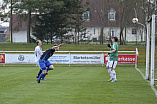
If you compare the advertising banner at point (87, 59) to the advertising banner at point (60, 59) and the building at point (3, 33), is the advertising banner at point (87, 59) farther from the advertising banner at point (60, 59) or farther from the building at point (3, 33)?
the building at point (3, 33)

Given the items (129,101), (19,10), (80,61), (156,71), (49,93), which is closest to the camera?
(129,101)

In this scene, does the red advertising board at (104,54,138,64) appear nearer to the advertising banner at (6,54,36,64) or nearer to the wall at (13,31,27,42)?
the advertising banner at (6,54,36,64)

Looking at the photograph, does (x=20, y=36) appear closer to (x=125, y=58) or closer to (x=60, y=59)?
(x=60, y=59)

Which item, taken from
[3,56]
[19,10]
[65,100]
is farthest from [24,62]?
[65,100]

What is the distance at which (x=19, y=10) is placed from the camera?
137 feet

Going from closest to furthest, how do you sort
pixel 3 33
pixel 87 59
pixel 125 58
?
1. pixel 125 58
2. pixel 87 59
3. pixel 3 33

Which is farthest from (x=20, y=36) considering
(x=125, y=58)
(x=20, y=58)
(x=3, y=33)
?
(x=3, y=33)

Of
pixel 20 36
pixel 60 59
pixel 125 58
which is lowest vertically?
pixel 60 59

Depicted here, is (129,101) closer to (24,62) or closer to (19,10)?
(24,62)

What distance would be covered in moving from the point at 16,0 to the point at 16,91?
105ft

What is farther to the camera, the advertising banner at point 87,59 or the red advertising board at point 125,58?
the advertising banner at point 87,59

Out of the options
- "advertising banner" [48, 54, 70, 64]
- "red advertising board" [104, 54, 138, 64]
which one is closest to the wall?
"advertising banner" [48, 54, 70, 64]

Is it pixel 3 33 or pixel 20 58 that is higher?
pixel 3 33

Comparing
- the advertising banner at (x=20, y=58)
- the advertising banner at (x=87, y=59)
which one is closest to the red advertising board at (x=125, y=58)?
the advertising banner at (x=87, y=59)
